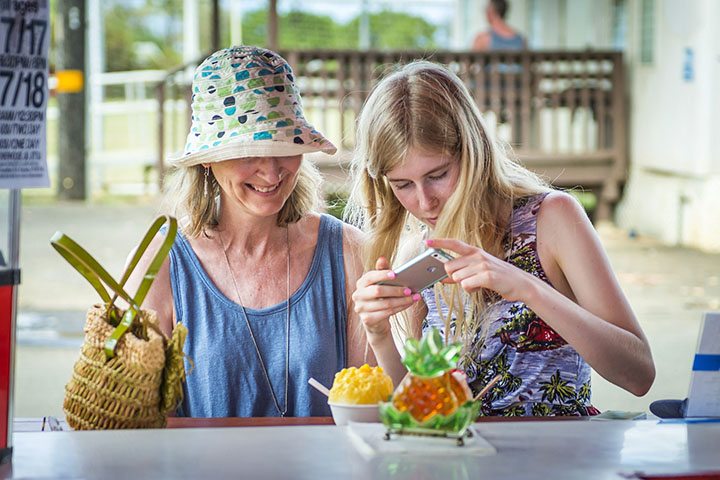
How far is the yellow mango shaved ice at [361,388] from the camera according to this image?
81.4 inches

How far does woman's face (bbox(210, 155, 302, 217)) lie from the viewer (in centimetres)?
274

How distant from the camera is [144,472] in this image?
5.31 feet

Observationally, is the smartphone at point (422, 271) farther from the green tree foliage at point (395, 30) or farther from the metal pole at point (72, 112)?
the green tree foliage at point (395, 30)

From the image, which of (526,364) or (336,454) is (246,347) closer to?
(526,364)

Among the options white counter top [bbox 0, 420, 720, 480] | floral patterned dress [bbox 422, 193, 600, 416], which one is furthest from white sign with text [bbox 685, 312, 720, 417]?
floral patterned dress [bbox 422, 193, 600, 416]

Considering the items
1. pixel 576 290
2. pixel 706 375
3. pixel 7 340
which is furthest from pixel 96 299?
pixel 706 375

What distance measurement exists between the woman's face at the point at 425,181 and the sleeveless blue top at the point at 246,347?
0.43 m

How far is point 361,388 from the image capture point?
2078 mm

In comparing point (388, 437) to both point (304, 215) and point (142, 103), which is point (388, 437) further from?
point (142, 103)

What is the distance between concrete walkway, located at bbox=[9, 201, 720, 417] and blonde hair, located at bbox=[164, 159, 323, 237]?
3.21 metres

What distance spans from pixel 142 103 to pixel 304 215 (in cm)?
1974

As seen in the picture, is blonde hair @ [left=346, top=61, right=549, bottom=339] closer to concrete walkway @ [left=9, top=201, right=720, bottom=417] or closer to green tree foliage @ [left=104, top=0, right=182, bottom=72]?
concrete walkway @ [left=9, top=201, right=720, bottom=417]

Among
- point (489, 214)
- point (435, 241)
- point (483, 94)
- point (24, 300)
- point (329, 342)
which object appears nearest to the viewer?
point (435, 241)

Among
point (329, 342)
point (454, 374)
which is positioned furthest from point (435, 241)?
point (329, 342)
